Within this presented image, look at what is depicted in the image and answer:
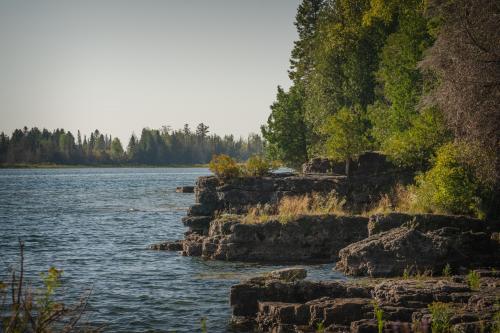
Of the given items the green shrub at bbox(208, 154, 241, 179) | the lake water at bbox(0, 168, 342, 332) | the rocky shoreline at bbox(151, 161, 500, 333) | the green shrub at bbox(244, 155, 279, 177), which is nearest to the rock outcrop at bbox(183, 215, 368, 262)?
the rocky shoreline at bbox(151, 161, 500, 333)

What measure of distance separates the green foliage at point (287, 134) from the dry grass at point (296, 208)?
834 inches

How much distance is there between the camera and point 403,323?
41.9 feet

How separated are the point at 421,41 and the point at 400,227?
57.1 ft

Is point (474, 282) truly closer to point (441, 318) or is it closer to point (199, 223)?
point (441, 318)

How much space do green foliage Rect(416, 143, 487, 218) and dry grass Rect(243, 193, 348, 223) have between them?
183 inches

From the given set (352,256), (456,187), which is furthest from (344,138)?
(352,256)

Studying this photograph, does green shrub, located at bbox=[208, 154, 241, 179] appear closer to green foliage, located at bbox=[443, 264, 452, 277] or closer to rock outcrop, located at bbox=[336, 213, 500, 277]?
rock outcrop, located at bbox=[336, 213, 500, 277]

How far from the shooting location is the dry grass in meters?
27.6

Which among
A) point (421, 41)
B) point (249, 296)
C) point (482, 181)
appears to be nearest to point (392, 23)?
point (421, 41)

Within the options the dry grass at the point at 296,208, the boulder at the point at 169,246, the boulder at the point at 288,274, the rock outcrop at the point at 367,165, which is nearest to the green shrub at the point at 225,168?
the dry grass at the point at 296,208

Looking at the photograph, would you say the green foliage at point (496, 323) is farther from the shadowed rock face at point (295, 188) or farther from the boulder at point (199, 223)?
the boulder at point (199, 223)

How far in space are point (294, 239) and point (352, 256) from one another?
5.17 metres

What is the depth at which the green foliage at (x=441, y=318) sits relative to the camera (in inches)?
474

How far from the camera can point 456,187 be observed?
24828mm
